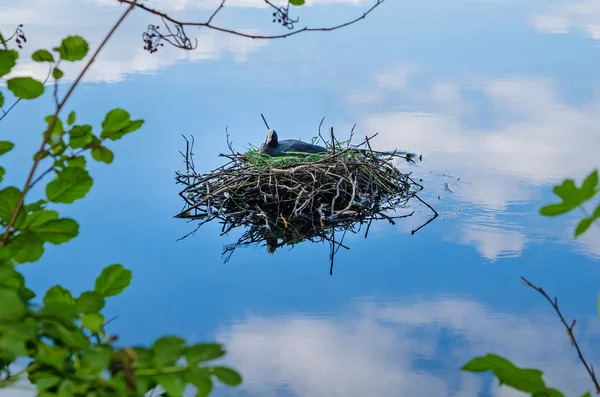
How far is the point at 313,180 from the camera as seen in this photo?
98.6 inches

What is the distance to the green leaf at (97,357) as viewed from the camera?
479 mm

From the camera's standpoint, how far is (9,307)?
47 centimetres

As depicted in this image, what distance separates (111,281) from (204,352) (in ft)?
0.64

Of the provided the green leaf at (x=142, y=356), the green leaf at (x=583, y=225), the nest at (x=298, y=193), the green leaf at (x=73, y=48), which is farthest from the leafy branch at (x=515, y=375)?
the nest at (x=298, y=193)

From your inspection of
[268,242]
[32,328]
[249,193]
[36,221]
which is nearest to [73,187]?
[36,221]

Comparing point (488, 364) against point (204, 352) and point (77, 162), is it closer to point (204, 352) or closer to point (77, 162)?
point (204, 352)

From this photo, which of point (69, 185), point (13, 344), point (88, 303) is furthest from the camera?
point (69, 185)

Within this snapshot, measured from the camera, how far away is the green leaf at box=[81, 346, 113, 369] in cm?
48

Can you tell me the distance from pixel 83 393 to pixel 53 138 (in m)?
0.28

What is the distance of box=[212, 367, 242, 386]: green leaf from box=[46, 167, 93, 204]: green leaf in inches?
10.6

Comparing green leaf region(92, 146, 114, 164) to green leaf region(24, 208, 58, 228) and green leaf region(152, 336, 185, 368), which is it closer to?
green leaf region(24, 208, 58, 228)

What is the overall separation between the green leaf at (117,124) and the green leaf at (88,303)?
0.57 ft

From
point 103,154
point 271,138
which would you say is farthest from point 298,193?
point 103,154

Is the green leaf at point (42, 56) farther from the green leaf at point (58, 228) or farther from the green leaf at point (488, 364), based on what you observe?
the green leaf at point (488, 364)
